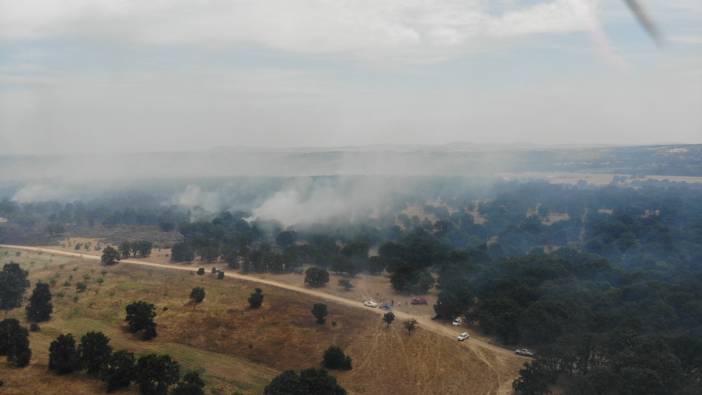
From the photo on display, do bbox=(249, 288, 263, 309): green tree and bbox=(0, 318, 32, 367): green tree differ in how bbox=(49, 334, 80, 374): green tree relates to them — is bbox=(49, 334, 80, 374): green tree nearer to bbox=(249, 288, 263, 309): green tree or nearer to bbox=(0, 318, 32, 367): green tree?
bbox=(0, 318, 32, 367): green tree

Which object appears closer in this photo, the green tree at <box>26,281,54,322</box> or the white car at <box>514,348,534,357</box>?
the white car at <box>514,348,534,357</box>

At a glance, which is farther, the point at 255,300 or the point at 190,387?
the point at 255,300

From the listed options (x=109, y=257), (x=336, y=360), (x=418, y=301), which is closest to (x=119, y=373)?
(x=336, y=360)

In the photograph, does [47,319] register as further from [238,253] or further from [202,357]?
[238,253]

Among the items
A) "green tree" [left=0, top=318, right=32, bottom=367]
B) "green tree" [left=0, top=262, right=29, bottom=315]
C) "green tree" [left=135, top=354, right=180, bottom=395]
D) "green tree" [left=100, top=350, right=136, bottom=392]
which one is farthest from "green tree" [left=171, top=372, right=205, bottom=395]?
"green tree" [left=0, top=262, right=29, bottom=315]

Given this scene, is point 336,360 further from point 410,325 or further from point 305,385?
point 305,385

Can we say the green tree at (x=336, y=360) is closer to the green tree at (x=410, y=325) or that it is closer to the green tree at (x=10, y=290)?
the green tree at (x=410, y=325)
